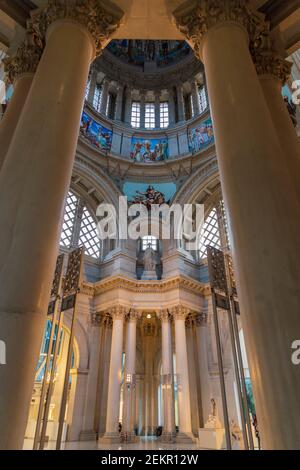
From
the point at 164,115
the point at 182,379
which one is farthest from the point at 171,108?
the point at 182,379

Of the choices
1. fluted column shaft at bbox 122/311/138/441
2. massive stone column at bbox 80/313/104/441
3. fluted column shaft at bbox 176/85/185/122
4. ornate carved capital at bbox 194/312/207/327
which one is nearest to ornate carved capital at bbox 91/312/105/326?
massive stone column at bbox 80/313/104/441

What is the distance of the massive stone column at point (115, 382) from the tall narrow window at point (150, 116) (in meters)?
12.0

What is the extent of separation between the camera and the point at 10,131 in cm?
401

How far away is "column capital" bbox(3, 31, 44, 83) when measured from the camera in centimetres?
427

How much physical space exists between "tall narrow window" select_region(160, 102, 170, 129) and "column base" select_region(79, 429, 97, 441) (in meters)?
16.6

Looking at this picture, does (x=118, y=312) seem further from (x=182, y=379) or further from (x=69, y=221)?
(x=69, y=221)

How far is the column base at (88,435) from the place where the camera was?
12812 mm

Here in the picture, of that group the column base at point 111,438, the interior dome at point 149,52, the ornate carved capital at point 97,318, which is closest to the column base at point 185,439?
the column base at point 111,438

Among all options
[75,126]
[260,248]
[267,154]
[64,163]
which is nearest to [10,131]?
[75,126]

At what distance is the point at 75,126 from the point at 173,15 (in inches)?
92.7

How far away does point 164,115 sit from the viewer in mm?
20578

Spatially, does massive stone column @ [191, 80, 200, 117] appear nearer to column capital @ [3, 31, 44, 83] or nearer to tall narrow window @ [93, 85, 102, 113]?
tall narrow window @ [93, 85, 102, 113]

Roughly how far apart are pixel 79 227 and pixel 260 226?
14.7 metres

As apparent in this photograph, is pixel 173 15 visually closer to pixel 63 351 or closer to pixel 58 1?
pixel 58 1
